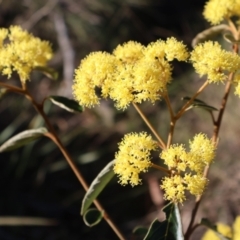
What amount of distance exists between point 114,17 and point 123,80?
3131 mm

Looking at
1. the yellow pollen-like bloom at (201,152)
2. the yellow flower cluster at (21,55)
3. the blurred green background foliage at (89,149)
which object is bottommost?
the yellow pollen-like bloom at (201,152)

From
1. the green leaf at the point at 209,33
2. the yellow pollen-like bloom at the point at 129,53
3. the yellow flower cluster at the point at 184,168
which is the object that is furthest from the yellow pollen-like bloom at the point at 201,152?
the green leaf at the point at 209,33

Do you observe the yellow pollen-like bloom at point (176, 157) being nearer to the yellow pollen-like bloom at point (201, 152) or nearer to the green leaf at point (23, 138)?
the yellow pollen-like bloom at point (201, 152)

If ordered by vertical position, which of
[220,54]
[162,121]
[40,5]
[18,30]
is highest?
[40,5]

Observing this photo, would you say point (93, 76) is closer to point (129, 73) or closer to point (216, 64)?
point (129, 73)

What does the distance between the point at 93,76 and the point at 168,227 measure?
0.38 metres

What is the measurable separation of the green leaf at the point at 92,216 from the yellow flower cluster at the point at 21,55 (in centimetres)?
38

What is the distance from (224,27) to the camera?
4.58ft

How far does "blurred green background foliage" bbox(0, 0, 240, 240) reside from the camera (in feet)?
10.2

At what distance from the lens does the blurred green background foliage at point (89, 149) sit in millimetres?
3115

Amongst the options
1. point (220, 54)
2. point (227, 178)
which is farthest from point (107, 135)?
point (220, 54)

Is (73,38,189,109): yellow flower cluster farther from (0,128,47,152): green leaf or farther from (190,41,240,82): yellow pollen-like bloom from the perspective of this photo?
(0,128,47,152): green leaf

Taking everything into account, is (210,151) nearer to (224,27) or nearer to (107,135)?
(224,27)

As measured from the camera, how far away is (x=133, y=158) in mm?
1020
